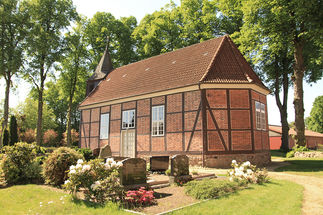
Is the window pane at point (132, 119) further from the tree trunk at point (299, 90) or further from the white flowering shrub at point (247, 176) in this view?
the tree trunk at point (299, 90)

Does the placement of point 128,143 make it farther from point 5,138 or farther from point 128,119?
point 5,138

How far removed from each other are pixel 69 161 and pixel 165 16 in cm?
2479

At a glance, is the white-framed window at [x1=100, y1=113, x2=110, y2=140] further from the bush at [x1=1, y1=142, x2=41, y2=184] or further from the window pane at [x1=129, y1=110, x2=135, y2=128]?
the bush at [x1=1, y1=142, x2=41, y2=184]

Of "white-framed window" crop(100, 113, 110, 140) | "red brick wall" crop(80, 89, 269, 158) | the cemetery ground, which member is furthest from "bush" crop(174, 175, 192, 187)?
"white-framed window" crop(100, 113, 110, 140)

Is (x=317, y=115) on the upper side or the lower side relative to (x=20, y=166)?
upper

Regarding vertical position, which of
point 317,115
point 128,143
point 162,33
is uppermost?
point 162,33

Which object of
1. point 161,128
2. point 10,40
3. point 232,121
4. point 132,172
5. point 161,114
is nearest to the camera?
point 132,172

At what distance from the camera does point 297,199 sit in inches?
275

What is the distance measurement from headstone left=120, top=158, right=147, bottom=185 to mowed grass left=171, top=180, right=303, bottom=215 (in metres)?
2.22

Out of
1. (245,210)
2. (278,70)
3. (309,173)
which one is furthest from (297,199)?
(278,70)

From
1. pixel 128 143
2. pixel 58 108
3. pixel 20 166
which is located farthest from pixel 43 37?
pixel 58 108

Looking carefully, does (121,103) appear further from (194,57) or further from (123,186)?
(123,186)

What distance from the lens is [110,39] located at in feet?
105

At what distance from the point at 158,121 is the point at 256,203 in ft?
34.0
